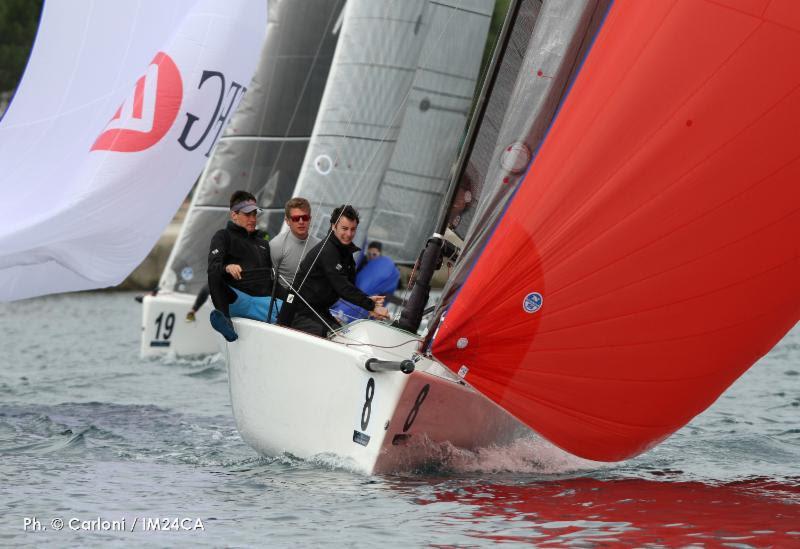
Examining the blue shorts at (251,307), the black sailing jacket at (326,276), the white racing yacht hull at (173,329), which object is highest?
the black sailing jacket at (326,276)

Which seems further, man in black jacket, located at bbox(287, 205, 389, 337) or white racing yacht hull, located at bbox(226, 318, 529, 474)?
man in black jacket, located at bbox(287, 205, 389, 337)

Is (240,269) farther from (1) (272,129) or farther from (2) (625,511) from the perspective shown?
(1) (272,129)

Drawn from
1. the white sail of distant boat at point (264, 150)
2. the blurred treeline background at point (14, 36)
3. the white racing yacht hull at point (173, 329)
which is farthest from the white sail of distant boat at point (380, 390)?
the blurred treeline background at point (14, 36)

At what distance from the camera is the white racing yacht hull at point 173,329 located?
14961mm

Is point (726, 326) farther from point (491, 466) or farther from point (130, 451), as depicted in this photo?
point (130, 451)

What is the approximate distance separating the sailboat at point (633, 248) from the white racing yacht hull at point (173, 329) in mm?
8629

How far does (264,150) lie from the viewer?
1503 centimetres

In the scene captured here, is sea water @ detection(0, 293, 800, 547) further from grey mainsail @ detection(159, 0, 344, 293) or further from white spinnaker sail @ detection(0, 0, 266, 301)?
grey mainsail @ detection(159, 0, 344, 293)

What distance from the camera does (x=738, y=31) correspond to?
20.6 feet

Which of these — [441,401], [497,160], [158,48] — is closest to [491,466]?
[441,401]

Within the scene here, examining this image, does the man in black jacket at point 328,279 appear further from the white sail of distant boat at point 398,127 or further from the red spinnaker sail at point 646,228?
the white sail of distant boat at point 398,127

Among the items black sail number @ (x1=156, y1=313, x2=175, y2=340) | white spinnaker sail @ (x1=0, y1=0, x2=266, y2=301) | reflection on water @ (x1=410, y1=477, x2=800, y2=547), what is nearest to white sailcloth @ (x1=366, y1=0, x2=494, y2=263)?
white spinnaker sail @ (x1=0, y1=0, x2=266, y2=301)

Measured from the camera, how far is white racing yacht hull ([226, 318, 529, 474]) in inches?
259

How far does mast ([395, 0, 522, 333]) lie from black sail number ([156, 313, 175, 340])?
26.8ft
